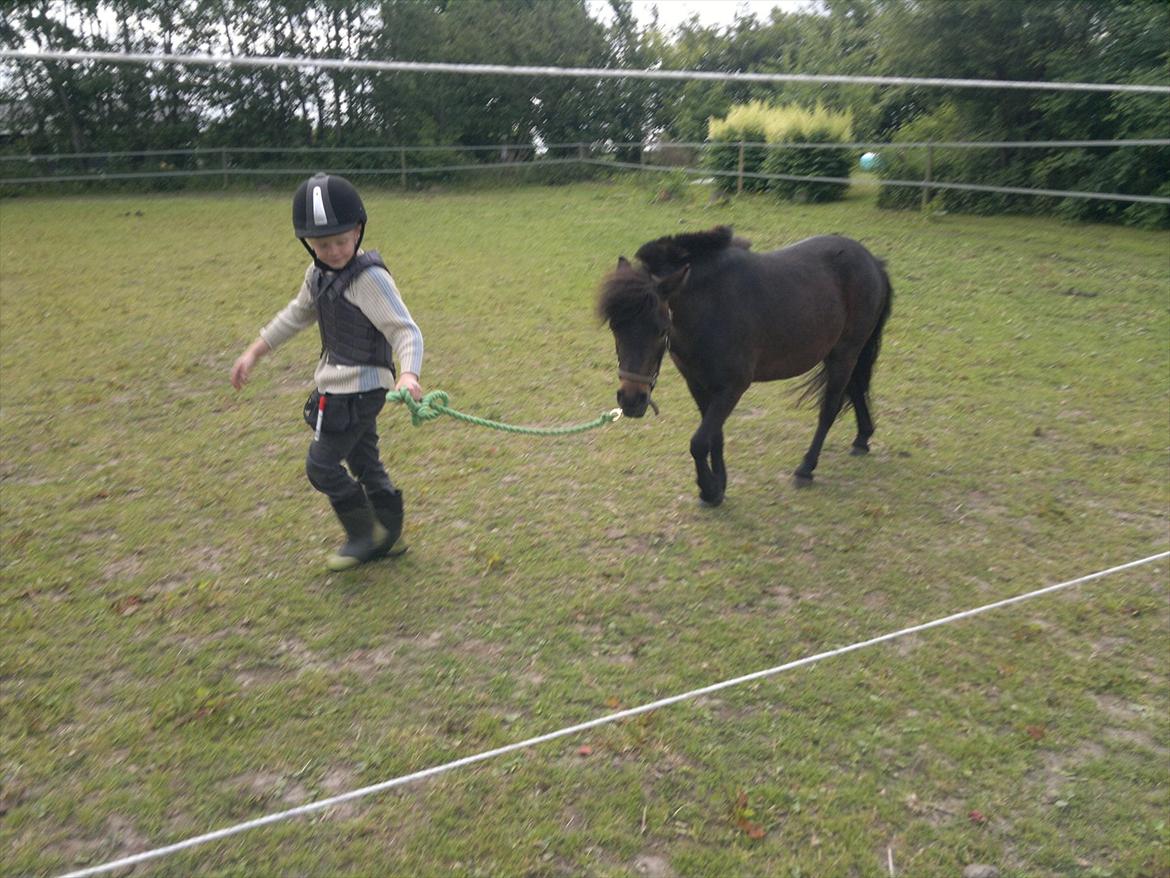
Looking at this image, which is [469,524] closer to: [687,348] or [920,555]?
[687,348]

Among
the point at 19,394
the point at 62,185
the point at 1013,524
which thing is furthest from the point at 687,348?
the point at 62,185

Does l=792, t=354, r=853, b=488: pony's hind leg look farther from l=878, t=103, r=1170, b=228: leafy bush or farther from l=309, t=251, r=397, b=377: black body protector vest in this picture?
l=878, t=103, r=1170, b=228: leafy bush

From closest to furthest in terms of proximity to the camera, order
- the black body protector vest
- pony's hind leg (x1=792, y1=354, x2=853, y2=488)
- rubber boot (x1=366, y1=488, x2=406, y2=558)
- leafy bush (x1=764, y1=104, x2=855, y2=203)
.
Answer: the black body protector vest, rubber boot (x1=366, y1=488, x2=406, y2=558), pony's hind leg (x1=792, y1=354, x2=853, y2=488), leafy bush (x1=764, y1=104, x2=855, y2=203)

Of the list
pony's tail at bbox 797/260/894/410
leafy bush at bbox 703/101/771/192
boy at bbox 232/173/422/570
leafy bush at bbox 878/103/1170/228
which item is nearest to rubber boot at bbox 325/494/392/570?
boy at bbox 232/173/422/570

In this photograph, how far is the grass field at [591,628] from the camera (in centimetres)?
266

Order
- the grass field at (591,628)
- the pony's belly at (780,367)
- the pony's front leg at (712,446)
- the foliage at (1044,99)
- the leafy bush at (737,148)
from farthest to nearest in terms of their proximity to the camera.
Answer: the leafy bush at (737,148), the foliage at (1044,99), the pony's belly at (780,367), the pony's front leg at (712,446), the grass field at (591,628)

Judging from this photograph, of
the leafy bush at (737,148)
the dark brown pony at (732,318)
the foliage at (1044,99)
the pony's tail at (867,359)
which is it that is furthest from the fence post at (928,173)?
the dark brown pony at (732,318)

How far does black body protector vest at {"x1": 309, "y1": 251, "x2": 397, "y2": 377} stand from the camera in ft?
11.8

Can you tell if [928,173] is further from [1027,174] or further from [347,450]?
[347,450]

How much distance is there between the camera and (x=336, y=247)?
11.5 ft

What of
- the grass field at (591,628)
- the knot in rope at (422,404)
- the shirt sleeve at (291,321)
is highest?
the shirt sleeve at (291,321)

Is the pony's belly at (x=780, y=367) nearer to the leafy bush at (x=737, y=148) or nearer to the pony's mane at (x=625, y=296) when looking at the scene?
the pony's mane at (x=625, y=296)

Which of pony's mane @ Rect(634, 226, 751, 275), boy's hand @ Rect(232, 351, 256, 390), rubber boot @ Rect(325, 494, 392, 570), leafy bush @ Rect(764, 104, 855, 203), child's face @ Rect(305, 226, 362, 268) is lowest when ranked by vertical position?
rubber boot @ Rect(325, 494, 392, 570)

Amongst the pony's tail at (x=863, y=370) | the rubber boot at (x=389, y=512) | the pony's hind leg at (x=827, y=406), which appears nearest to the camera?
the rubber boot at (x=389, y=512)
